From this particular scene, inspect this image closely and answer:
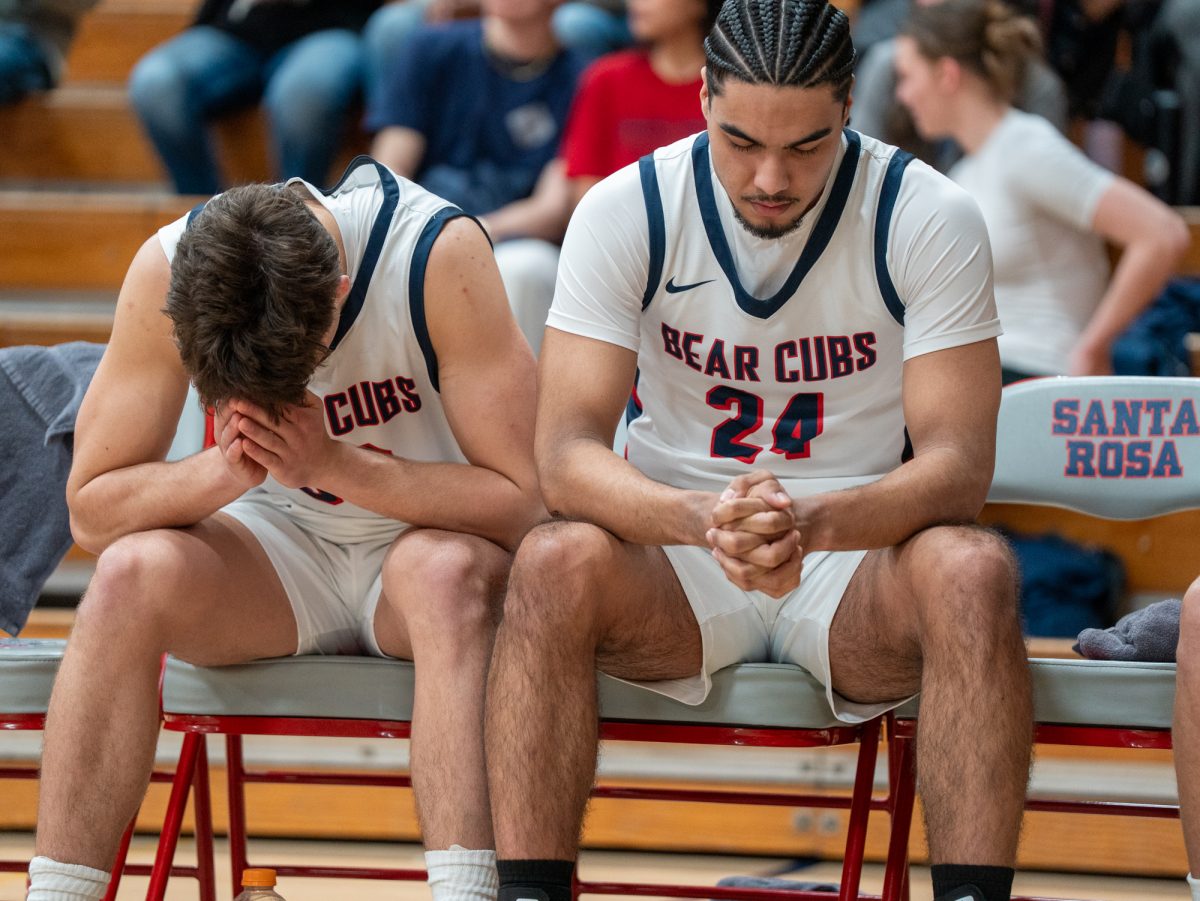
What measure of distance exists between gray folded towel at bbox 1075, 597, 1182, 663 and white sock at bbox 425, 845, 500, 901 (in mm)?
803

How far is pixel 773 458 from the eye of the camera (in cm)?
206

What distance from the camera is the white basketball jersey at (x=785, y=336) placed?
6.60ft

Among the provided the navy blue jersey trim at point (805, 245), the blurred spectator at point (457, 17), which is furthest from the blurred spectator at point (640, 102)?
the navy blue jersey trim at point (805, 245)

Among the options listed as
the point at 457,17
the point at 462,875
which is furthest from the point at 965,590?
the point at 457,17

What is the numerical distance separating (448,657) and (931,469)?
607mm

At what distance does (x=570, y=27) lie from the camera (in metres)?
4.02

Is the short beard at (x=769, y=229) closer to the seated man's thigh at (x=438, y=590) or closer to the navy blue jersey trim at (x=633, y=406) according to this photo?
the navy blue jersey trim at (x=633, y=406)

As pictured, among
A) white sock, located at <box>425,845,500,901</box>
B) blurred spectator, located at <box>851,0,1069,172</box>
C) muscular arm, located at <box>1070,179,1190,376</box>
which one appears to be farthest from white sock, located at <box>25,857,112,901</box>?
blurred spectator, located at <box>851,0,1069,172</box>

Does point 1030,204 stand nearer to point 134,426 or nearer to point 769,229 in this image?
point 769,229

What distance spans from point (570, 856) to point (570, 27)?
276 cm

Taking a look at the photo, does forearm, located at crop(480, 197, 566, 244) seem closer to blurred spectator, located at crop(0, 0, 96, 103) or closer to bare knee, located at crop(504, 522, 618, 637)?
blurred spectator, located at crop(0, 0, 96, 103)

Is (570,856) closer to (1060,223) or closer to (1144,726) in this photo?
(1144,726)

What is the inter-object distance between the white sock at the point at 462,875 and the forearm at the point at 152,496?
1.66 ft

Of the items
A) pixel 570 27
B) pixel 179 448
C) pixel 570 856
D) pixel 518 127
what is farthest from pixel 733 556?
pixel 570 27
